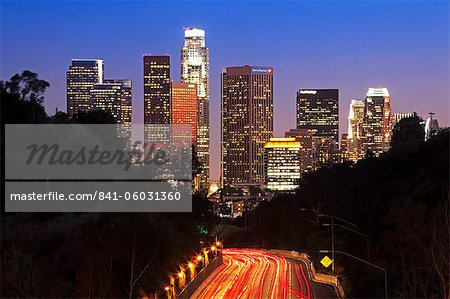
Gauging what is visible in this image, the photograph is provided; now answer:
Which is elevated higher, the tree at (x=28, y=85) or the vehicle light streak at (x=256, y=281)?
the tree at (x=28, y=85)

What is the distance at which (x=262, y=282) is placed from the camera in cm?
6906

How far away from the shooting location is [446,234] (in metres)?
49.3

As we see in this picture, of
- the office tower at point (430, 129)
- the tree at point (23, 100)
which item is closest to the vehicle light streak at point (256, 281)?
the tree at point (23, 100)

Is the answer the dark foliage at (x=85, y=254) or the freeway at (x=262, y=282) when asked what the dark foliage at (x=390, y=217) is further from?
the dark foliage at (x=85, y=254)

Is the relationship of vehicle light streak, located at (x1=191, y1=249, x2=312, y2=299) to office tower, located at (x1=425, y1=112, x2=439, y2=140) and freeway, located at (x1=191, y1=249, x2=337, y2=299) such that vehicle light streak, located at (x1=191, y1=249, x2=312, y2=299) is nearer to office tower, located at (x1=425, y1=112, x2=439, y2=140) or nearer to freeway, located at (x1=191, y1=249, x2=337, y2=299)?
freeway, located at (x1=191, y1=249, x2=337, y2=299)

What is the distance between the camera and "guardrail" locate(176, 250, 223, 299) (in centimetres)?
5685

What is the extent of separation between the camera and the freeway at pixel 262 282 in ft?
198

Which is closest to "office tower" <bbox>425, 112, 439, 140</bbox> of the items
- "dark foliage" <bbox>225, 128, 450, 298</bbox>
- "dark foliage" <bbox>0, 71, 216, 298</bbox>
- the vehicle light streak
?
"dark foliage" <bbox>225, 128, 450, 298</bbox>

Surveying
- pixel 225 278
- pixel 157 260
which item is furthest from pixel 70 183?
→ pixel 225 278

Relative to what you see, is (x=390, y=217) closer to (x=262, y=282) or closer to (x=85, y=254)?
(x=262, y=282)

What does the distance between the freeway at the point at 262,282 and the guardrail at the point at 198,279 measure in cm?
39

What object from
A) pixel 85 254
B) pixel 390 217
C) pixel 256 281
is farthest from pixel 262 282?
pixel 85 254

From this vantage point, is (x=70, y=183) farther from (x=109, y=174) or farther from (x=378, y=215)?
(x=378, y=215)

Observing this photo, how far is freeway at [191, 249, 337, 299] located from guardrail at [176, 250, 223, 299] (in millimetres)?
386
